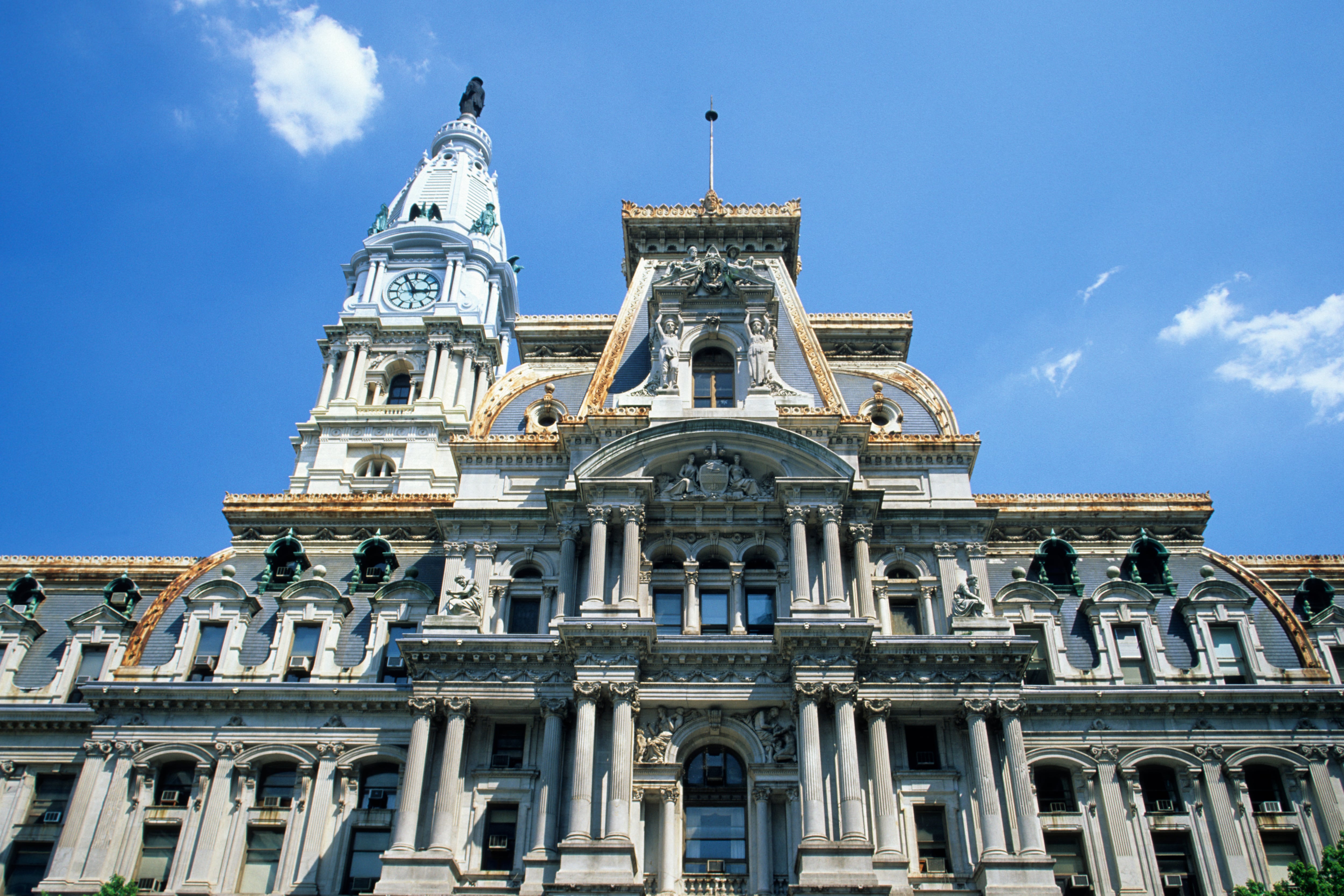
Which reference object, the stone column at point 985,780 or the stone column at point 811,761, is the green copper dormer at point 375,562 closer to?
the stone column at point 811,761

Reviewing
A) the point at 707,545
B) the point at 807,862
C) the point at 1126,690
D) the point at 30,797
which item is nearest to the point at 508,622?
the point at 707,545

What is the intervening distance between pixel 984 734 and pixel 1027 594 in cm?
765

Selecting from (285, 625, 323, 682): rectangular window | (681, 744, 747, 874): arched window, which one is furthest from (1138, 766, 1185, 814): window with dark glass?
(285, 625, 323, 682): rectangular window

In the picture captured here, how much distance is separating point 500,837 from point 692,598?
9.52 metres

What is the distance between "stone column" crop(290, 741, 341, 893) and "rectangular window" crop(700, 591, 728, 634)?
30.4ft

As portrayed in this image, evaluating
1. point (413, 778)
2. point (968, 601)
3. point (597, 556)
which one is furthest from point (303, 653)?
point (968, 601)

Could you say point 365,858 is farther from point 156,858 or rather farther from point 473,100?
point 473,100

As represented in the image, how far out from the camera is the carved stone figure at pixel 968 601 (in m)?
41.2

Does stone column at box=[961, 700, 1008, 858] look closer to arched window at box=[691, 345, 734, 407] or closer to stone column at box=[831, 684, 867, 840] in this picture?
stone column at box=[831, 684, 867, 840]

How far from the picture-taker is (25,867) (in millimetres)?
42219

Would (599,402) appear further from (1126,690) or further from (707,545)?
(1126,690)

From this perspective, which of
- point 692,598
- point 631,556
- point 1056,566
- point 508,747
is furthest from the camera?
point 1056,566

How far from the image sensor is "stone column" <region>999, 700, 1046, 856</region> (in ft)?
122

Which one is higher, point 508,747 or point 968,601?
point 968,601
